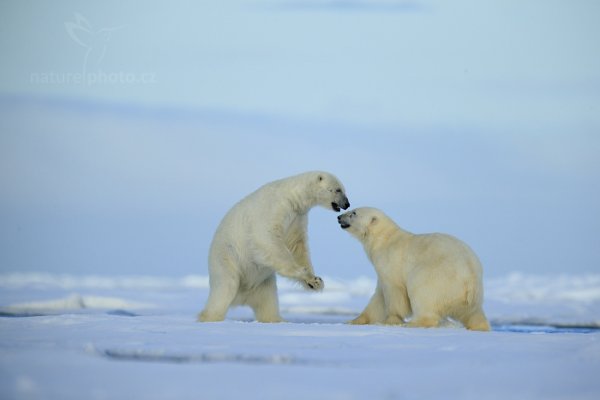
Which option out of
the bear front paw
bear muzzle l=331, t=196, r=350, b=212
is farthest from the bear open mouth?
the bear front paw

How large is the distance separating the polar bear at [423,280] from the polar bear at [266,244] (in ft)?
1.98

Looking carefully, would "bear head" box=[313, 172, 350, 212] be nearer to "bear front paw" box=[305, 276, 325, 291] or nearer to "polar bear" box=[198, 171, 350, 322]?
"polar bear" box=[198, 171, 350, 322]

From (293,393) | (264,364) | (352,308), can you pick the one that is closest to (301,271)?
(264,364)

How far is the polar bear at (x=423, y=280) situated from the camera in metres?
6.60

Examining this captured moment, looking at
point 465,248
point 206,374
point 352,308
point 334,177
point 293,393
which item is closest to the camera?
point 293,393

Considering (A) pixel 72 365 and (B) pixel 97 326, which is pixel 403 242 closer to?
(B) pixel 97 326

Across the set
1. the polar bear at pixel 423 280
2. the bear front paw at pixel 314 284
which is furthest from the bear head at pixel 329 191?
the bear front paw at pixel 314 284

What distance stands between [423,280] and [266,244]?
1.60m

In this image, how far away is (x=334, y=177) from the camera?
800 centimetres

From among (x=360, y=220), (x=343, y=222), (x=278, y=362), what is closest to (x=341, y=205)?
(x=343, y=222)

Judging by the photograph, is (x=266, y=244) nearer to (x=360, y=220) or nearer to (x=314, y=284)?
(x=314, y=284)

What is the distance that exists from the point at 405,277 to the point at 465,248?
58 cm

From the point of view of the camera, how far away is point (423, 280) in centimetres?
666

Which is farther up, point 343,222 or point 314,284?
point 343,222
